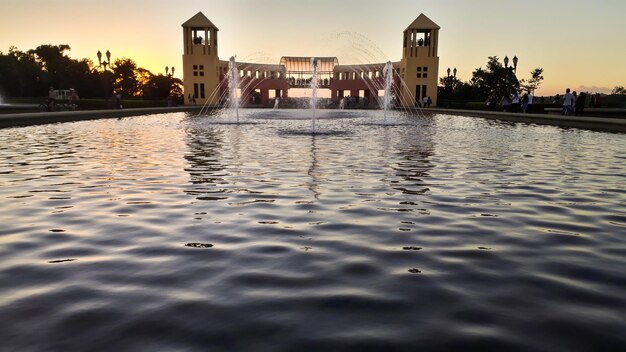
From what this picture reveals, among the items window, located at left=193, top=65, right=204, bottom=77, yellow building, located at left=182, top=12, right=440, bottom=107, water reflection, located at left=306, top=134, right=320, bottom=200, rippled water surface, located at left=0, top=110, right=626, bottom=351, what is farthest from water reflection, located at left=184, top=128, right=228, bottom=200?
window, located at left=193, top=65, right=204, bottom=77

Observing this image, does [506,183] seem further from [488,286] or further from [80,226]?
[80,226]

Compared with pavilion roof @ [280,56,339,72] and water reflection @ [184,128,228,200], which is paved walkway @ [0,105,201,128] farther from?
pavilion roof @ [280,56,339,72]

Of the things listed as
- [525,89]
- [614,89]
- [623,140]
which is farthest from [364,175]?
[614,89]

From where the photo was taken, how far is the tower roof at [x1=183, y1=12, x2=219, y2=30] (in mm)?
63062

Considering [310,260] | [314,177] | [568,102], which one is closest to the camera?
[310,260]

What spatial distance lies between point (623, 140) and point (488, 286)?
1620 centimetres

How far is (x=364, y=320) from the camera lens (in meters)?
3.15

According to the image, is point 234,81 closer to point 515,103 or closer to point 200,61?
point 515,103


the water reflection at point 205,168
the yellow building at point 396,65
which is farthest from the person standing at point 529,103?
the yellow building at point 396,65

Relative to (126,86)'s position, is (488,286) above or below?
below

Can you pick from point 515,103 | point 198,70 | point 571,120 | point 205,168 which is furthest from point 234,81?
point 205,168

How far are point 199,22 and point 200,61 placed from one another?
16.6 ft

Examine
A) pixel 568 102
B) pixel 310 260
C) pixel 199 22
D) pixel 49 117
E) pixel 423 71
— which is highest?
pixel 199 22

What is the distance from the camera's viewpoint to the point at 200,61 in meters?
64.1
